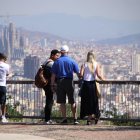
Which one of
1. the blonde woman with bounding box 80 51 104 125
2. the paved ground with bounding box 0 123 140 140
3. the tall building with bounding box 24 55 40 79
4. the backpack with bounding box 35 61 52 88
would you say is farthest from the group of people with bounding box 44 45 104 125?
the tall building with bounding box 24 55 40 79

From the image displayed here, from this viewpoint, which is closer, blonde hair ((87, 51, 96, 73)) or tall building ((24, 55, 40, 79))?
blonde hair ((87, 51, 96, 73))

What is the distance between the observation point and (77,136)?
484cm

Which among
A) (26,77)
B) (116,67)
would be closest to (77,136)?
(26,77)

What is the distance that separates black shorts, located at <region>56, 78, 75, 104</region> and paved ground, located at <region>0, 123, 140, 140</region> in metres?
0.52

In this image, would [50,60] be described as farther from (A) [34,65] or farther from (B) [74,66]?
(A) [34,65]

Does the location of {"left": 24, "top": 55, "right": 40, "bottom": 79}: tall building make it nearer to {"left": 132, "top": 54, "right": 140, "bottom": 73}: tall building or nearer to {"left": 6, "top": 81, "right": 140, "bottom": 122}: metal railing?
{"left": 132, "top": 54, "right": 140, "bottom": 73}: tall building

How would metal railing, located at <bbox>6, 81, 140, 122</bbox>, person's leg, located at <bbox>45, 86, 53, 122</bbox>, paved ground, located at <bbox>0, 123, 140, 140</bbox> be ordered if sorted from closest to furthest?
paved ground, located at <bbox>0, 123, 140, 140</bbox>
person's leg, located at <bbox>45, 86, 53, 122</bbox>
metal railing, located at <bbox>6, 81, 140, 122</bbox>

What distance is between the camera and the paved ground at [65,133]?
184 inches

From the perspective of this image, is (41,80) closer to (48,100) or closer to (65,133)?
(48,100)

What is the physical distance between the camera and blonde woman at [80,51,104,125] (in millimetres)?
6055

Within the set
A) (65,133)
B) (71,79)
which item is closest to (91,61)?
(71,79)

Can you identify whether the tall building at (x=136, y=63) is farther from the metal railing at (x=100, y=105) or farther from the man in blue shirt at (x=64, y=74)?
the man in blue shirt at (x=64, y=74)

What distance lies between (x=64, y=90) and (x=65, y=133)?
119 cm

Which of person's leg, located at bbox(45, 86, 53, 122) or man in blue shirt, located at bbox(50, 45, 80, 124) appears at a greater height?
man in blue shirt, located at bbox(50, 45, 80, 124)
